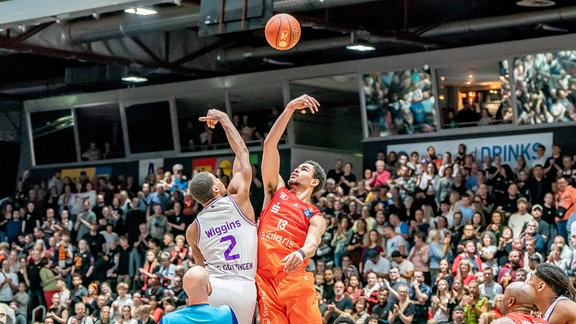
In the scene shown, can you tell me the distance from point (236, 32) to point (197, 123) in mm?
4273

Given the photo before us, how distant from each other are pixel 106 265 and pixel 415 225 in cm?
771

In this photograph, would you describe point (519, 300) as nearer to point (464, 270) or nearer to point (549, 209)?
point (464, 270)

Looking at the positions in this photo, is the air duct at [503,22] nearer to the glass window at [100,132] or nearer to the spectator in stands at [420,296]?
the spectator in stands at [420,296]

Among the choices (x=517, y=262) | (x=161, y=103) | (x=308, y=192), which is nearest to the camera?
(x=308, y=192)

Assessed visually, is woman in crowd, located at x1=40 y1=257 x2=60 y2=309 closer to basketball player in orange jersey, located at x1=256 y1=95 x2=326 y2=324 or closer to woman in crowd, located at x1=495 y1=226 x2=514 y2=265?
woman in crowd, located at x1=495 y1=226 x2=514 y2=265

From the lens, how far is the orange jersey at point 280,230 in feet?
31.4

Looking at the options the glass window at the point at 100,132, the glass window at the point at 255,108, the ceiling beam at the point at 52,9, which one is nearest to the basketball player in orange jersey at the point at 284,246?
the ceiling beam at the point at 52,9

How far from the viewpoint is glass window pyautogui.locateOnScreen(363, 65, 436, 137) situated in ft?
82.6

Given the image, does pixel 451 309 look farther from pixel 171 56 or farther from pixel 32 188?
pixel 32 188

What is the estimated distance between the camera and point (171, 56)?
27.5m

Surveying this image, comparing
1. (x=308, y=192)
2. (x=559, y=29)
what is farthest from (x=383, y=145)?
(x=308, y=192)

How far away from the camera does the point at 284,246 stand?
31.5 feet

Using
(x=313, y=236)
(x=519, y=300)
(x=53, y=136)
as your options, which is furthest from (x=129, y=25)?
(x=519, y=300)

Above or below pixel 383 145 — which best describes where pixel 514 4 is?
above
